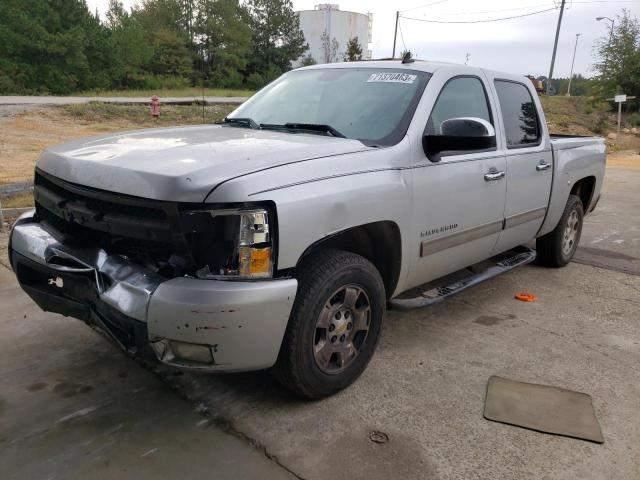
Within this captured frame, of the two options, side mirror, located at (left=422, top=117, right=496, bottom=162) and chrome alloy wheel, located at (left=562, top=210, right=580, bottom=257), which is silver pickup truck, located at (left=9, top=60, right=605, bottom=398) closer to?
side mirror, located at (left=422, top=117, right=496, bottom=162)

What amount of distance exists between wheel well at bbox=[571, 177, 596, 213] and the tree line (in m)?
33.2

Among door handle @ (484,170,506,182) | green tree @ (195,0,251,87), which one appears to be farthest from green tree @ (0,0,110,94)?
door handle @ (484,170,506,182)

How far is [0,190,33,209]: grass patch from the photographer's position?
705cm

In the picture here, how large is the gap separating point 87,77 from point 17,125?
2146cm

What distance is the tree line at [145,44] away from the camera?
3316 cm

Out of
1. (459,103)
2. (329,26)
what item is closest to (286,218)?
(459,103)

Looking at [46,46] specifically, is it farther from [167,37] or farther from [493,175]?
[493,175]

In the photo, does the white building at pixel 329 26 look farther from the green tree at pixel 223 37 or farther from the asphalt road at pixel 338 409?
the asphalt road at pixel 338 409

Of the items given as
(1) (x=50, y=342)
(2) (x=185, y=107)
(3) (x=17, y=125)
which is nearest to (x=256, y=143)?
(1) (x=50, y=342)

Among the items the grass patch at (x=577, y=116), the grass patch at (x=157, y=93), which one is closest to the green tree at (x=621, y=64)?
Result: the grass patch at (x=577, y=116)

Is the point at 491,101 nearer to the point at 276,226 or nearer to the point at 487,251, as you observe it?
the point at 487,251

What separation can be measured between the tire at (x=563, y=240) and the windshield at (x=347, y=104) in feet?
8.25

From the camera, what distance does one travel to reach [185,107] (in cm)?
2373

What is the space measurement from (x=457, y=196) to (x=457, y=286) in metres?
0.69
